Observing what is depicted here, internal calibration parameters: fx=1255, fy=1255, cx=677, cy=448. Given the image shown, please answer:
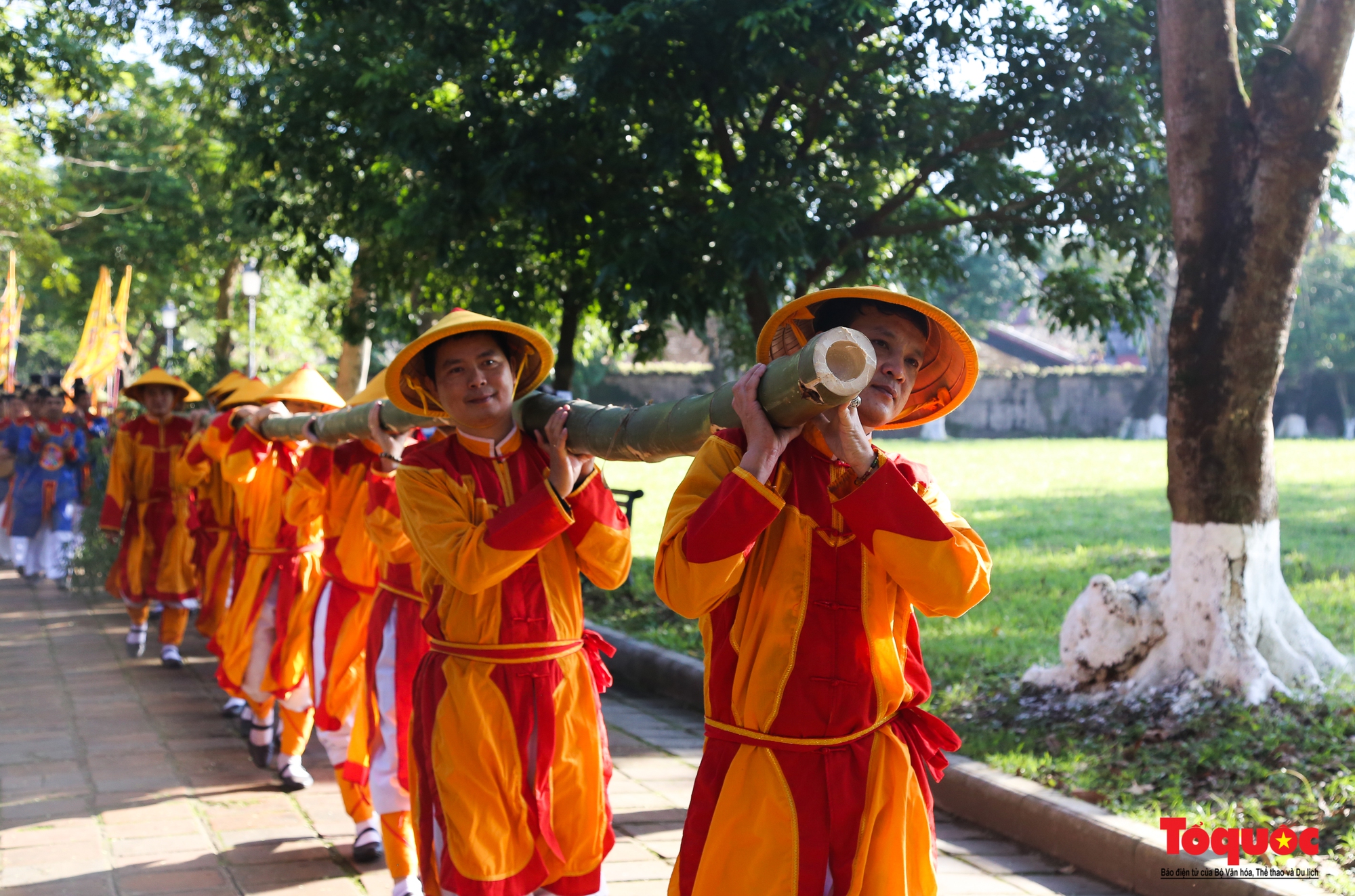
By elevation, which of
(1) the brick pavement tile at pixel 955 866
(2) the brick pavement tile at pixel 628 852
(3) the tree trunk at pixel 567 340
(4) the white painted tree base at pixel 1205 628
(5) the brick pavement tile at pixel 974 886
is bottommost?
(2) the brick pavement tile at pixel 628 852

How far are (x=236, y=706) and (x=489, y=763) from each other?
4.62 metres

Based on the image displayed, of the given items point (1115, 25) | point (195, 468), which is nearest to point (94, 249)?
point (195, 468)

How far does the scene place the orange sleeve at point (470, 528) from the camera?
3.36 metres

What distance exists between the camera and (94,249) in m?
23.3

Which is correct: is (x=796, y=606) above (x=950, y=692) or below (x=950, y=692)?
above

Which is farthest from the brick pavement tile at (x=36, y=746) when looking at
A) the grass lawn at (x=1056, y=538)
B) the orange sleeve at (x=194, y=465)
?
the grass lawn at (x=1056, y=538)

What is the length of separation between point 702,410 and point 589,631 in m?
1.41

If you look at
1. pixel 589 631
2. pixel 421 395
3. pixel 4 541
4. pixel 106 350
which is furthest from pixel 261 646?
pixel 106 350

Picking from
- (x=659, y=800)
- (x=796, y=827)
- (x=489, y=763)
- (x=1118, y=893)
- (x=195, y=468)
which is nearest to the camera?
(x=796, y=827)

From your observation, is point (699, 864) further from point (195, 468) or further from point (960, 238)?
point (960, 238)

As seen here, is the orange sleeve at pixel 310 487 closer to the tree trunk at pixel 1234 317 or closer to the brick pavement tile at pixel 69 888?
the brick pavement tile at pixel 69 888

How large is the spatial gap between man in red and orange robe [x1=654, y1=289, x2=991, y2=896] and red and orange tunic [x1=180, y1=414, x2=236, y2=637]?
5.30 meters

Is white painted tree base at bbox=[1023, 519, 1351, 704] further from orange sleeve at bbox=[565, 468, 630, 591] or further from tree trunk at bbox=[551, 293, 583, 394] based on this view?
tree trunk at bbox=[551, 293, 583, 394]

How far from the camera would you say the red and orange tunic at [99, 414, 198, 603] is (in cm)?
943
